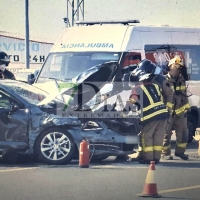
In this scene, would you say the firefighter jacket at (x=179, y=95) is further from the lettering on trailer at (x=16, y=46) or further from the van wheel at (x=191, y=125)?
the lettering on trailer at (x=16, y=46)

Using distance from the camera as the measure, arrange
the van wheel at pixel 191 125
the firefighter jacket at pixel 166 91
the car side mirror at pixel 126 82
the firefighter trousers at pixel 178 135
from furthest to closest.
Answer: the van wheel at pixel 191 125, the car side mirror at pixel 126 82, the firefighter trousers at pixel 178 135, the firefighter jacket at pixel 166 91

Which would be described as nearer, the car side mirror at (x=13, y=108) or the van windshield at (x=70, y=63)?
the car side mirror at (x=13, y=108)

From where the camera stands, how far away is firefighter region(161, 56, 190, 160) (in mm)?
14008

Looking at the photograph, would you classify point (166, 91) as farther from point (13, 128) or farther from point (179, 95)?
point (13, 128)

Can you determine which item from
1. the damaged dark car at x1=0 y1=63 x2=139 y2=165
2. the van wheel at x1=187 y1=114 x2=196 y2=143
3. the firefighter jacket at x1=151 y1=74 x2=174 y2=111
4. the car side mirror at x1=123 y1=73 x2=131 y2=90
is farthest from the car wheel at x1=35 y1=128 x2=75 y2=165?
the van wheel at x1=187 y1=114 x2=196 y2=143

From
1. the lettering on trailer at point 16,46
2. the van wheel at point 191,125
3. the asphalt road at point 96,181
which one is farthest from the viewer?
the lettering on trailer at point 16,46

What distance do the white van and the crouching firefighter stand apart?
12.9 ft

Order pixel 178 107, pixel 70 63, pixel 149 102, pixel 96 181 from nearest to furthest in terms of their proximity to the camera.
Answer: pixel 96 181
pixel 149 102
pixel 178 107
pixel 70 63

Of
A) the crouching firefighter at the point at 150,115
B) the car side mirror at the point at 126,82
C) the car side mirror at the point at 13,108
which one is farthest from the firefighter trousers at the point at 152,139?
the car side mirror at the point at 126,82

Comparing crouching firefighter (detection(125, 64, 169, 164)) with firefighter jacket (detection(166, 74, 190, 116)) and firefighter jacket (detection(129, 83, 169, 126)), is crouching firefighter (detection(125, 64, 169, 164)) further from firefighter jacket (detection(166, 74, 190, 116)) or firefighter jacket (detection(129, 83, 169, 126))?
firefighter jacket (detection(166, 74, 190, 116))

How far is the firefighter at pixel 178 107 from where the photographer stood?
14.0 metres

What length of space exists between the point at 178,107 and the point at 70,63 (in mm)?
4168

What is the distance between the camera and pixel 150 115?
1307 cm

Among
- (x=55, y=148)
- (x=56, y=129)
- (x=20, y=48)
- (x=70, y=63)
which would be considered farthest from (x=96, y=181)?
(x=20, y=48)
